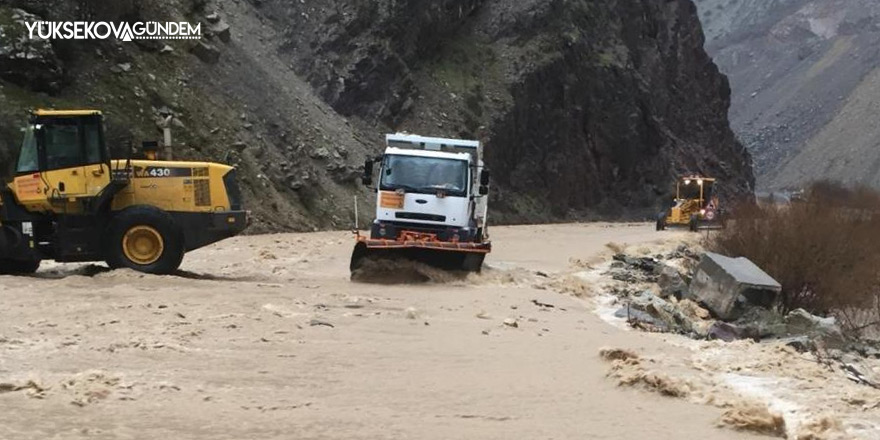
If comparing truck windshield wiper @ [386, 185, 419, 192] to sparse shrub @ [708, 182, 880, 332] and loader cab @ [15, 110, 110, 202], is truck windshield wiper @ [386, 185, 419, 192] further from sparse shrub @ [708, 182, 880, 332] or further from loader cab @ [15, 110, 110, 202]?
sparse shrub @ [708, 182, 880, 332]

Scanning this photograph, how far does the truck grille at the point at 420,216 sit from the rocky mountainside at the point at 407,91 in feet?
39.3

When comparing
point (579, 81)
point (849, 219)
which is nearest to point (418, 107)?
point (579, 81)

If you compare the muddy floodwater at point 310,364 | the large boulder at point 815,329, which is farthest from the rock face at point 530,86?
the muddy floodwater at point 310,364

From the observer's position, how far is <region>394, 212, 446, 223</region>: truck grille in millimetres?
17969

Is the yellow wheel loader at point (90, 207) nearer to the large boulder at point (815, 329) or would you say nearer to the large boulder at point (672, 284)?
the large boulder at point (672, 284)

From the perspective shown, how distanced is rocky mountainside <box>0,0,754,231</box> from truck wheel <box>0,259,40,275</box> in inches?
413

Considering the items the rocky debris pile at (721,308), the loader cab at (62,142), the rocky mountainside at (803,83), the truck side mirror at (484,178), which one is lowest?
the rocky debris pile at (721,308)

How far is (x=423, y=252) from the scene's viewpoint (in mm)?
16938

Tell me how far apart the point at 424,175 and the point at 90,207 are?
20.9 feet

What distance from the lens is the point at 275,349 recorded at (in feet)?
30.5

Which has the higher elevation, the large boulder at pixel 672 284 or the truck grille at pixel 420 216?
the truck grille at pixel 420 216

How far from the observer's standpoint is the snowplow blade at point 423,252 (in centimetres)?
1673

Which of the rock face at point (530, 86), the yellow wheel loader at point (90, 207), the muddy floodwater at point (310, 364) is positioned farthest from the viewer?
the rock face at point (530, 86)

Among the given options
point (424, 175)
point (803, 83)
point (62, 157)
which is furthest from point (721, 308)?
point (803, 83)
